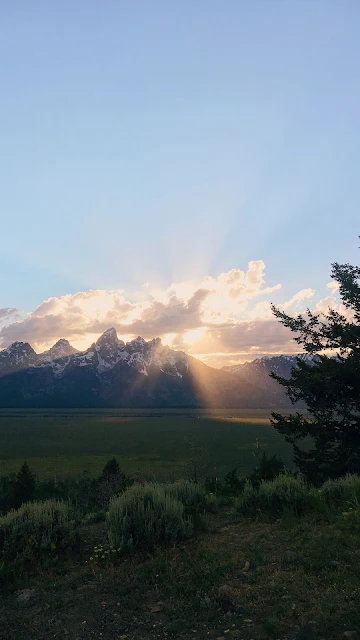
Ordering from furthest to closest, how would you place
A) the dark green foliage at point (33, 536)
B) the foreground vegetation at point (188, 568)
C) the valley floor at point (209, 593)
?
the dark green foliage at point (33, 536)
the foreground vegetation at point (188, 568)
the valley floor at point (209, 593)

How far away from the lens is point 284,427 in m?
18.0

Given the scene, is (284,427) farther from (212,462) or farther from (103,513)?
(212,462)

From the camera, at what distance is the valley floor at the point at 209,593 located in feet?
17.8

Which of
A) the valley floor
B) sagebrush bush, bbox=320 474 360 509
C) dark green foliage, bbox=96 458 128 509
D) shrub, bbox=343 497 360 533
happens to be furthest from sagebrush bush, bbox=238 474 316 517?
dark green foliage, bbox=96 458 128 509

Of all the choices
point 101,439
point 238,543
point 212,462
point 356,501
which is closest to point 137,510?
point 238,543

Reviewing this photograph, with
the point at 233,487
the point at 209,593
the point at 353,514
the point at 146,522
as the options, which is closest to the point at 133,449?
the point at 233,487

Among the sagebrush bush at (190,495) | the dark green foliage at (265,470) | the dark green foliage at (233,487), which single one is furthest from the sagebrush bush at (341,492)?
the dark green foliage at (265,470)

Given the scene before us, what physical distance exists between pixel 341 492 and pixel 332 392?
18.9 feet

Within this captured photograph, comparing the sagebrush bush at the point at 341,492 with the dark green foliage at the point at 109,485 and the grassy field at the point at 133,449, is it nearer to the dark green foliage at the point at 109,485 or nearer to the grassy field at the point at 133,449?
the dark green foliage at the point at 109,485

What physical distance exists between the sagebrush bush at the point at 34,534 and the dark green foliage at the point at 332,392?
33.2 feet

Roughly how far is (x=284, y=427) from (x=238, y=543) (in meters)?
10.4

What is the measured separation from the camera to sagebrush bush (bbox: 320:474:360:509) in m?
9.85

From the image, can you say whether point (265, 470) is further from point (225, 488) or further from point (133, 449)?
point (133, 449)

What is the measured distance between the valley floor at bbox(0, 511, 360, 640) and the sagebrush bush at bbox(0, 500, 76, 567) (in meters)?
0.46
